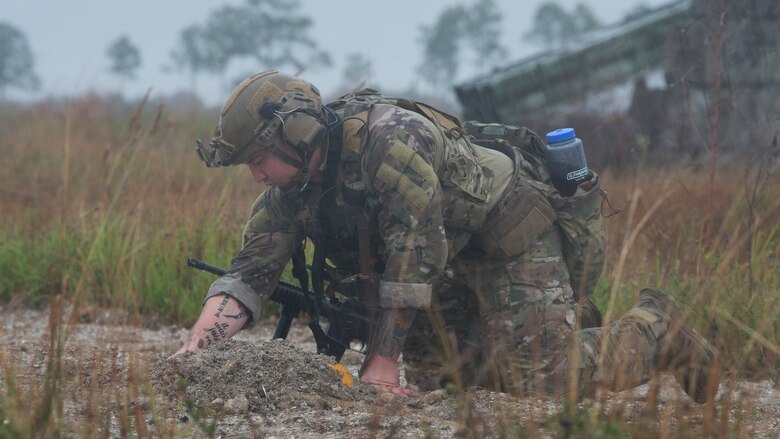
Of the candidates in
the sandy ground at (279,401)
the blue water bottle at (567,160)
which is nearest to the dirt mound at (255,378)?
the sandy ground at (279,401)

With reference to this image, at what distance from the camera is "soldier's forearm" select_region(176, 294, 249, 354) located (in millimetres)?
3537

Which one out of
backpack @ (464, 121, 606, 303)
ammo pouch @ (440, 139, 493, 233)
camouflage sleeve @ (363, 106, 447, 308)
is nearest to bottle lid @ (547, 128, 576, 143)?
backpack @ (464, 121, 606, 303)

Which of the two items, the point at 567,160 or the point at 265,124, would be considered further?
the point at 567,160

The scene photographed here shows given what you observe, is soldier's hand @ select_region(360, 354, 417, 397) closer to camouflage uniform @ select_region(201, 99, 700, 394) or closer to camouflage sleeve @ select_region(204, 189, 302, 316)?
camouflage uniform @ select_region(201, 99, 700, 394)

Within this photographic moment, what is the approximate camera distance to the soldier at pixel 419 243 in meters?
3.25

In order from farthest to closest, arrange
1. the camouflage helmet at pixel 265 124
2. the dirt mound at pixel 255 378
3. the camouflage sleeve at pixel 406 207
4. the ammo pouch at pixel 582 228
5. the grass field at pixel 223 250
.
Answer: the grass field at pixel 223 250 < the ammo pouch at pixel 582 228 < the camouflage helmet at pixel 265 124 < the camouflage sleeve at pixel 406 207 < the dirt mound at pixel 255 378

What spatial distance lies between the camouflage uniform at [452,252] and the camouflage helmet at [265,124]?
0.14m

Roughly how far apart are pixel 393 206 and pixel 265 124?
21.8 inches

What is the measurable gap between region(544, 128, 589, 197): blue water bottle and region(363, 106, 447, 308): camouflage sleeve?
59 centimetres

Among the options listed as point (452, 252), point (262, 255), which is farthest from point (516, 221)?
point (262, 255)

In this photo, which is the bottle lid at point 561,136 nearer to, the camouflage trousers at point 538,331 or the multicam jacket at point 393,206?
the multicam jacket at point 393,206

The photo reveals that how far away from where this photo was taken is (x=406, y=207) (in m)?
3.20

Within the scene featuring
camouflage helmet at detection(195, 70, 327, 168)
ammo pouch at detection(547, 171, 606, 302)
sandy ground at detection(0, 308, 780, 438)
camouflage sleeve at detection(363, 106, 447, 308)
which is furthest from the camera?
ammo pouch at detection(547, 171, 606, 302)

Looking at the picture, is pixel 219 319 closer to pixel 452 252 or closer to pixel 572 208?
pixel 452 252
